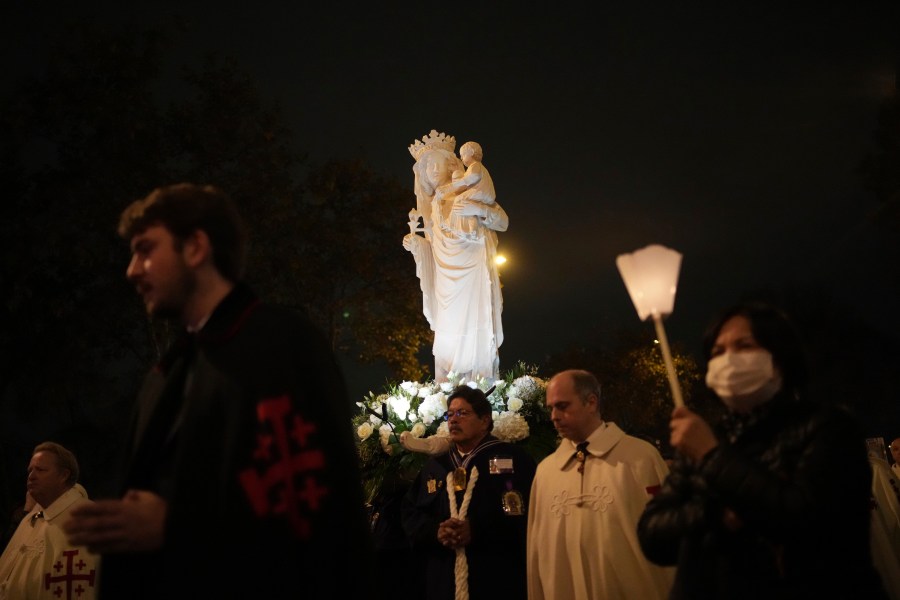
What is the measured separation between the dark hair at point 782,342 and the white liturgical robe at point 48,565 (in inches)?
190

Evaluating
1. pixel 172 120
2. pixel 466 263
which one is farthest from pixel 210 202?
pixel 172 120

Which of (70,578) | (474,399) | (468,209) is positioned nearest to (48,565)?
(70,578)

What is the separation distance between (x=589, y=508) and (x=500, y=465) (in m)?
1.25

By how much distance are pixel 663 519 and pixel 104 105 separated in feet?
60.6

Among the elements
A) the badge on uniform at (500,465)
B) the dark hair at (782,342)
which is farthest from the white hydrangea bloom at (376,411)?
the dark hair at (782,342)

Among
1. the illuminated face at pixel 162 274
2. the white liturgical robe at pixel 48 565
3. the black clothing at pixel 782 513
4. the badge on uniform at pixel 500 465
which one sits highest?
the illuminated face at pixel 162 274

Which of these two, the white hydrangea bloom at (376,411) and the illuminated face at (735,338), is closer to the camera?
the illuminated face at (735,338)

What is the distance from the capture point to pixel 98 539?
2203 mm

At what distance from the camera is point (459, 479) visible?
6.35 meters

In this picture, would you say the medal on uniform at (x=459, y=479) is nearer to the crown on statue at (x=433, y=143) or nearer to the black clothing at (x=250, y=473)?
the black clothing at (x=250, y=473)

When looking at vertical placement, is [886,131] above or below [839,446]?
above

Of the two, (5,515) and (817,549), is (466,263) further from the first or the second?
(5,515)

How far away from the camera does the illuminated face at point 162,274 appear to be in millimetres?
2596

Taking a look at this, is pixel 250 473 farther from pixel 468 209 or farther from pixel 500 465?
pixel 468 209
